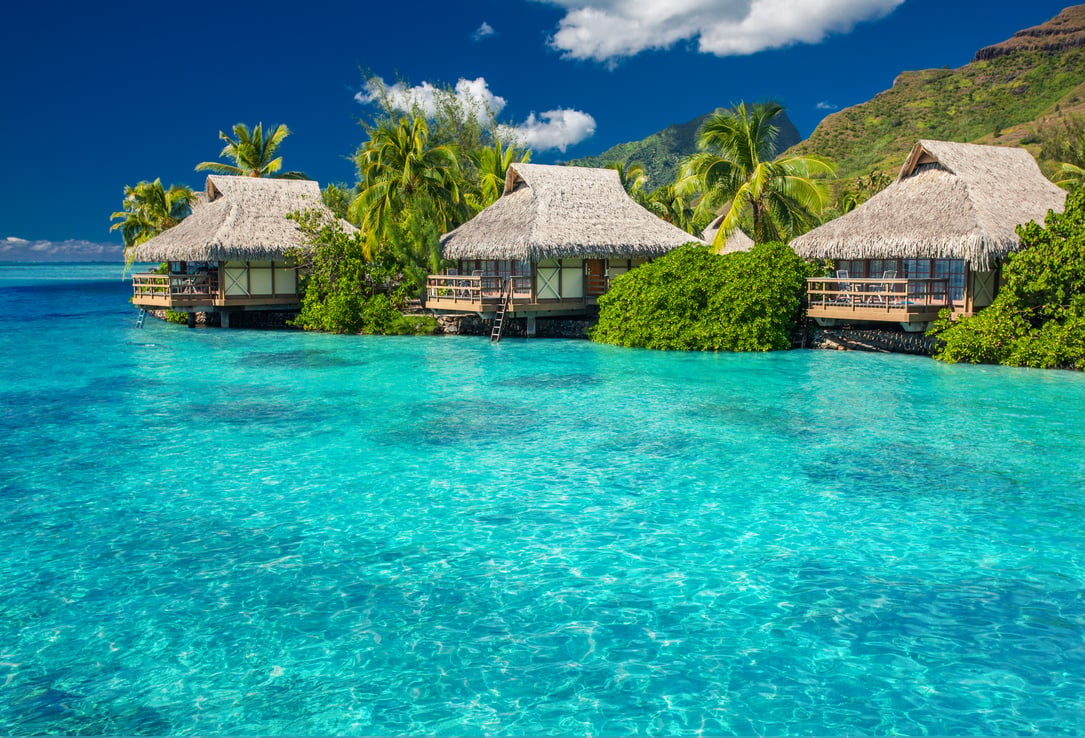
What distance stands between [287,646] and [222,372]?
16.1 metres

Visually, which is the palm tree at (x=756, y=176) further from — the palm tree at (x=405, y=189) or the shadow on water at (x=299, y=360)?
the shadow on water at (x=299, y=360)

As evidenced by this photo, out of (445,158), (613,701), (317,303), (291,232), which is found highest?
(445,158)

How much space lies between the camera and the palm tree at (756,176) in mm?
26031

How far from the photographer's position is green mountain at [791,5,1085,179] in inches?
2628

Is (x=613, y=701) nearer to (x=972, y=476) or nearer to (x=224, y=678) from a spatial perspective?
(x=224, y=678)

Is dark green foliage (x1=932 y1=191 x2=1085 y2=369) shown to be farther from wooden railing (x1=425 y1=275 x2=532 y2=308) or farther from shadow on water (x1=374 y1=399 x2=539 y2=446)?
wooden railing (x1=425 y1=275 x2=532 y2=308)

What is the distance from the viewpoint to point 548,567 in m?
7.91

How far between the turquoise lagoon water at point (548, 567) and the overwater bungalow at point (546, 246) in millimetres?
11217

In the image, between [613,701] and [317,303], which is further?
[317,303]

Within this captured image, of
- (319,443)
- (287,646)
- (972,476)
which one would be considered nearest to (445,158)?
(319,443)

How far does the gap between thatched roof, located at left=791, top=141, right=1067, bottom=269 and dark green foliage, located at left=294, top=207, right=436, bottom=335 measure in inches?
539

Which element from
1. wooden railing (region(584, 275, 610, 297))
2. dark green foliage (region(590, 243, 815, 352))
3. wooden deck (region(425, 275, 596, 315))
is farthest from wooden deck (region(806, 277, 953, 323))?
wooden deck (region(425, 275, 596, 315))

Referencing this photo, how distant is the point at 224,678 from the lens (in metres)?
5.86

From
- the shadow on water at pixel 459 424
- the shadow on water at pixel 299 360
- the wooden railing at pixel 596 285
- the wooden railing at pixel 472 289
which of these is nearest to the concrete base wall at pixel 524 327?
the wooden railing at pixel 596 285
